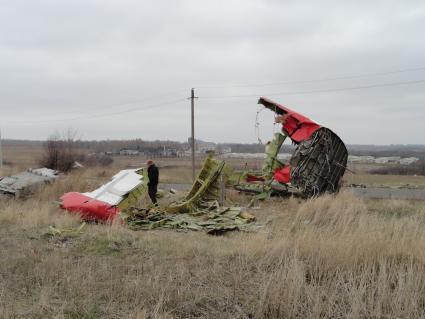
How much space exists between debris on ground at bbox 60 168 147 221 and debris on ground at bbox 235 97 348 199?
205 inches

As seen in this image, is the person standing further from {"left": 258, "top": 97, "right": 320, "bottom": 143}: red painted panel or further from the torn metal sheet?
{"left": 258, "top": 97, "right": 320, "bottom": 143}: red painted panel

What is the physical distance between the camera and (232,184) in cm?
1664

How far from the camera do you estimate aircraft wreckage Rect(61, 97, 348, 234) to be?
11.2m

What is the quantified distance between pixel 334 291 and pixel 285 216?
8023 millimetres

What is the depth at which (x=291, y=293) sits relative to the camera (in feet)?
14.4

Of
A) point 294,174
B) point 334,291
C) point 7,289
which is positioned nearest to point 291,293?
point 334,291

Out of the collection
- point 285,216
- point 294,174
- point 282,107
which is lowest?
point 285,216

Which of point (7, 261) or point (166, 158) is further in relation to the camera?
point (166, 158)

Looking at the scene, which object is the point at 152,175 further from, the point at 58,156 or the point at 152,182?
the point at 58,156

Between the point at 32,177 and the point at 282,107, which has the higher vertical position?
the point at 282,107

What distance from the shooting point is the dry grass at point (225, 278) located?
14.0 ft

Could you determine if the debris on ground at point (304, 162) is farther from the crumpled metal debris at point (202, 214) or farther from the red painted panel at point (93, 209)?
the red painted panel at point (93, 209)

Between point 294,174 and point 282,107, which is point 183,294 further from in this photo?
point 282,107

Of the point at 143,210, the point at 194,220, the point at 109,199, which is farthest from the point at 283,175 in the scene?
the point at 109,199
